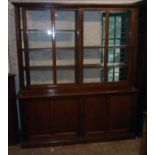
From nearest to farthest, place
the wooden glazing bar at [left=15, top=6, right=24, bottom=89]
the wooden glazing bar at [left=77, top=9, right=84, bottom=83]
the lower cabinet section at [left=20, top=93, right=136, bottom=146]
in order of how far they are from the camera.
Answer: the wooden glazing bar at [left=15, top=6, right=24, bottom=89], the wooden glazing bar at [left=77, top=9, right=84, bottom=83], the lower cabinet section at [left=20, top=93, right=136, bottom=146]

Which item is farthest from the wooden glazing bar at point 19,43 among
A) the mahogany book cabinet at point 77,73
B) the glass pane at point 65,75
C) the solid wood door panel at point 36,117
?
the glass pane at point 65,75

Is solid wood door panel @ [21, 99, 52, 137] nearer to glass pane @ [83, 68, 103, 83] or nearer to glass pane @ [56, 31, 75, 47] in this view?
glass pane @ [83, 68, 103, 83]

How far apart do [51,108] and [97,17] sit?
5.15ft

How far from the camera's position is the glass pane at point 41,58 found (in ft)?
9.56

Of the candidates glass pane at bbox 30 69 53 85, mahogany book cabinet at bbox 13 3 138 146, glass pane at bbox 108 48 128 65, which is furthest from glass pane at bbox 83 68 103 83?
glass pane at bbox 30 69 53 85

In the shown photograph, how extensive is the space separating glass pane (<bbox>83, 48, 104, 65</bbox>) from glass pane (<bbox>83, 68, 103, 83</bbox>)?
12cm

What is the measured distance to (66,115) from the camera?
2.87 metres

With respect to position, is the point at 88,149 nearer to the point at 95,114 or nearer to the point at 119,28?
the point at 95,114

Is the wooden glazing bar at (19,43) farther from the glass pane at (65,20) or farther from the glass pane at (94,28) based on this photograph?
the glass pane at (94,28)

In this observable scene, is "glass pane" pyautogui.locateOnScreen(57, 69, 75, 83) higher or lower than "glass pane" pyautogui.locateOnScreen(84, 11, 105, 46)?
lower

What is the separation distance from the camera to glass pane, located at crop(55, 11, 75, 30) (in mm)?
2900

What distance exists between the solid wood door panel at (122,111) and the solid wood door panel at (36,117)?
0.98m

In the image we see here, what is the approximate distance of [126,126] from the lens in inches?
120

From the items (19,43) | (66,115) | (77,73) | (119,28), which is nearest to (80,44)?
(77,73)
